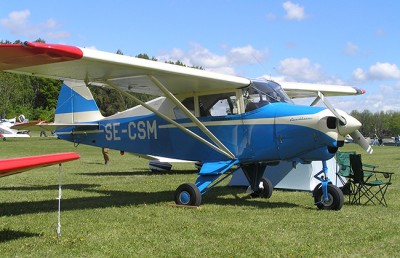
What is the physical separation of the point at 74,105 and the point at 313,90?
6860 millimetres

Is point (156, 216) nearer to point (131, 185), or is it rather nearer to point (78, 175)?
point (131, 185)

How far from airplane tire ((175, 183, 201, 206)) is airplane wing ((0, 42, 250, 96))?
2164 millimetres

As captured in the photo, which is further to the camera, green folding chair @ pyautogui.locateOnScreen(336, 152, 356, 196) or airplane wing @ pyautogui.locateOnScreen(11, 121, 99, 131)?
airplane wing @ pyautogui.locateOnScreen(11, 121, 99, 131)

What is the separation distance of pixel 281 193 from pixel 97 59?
5.96 meters

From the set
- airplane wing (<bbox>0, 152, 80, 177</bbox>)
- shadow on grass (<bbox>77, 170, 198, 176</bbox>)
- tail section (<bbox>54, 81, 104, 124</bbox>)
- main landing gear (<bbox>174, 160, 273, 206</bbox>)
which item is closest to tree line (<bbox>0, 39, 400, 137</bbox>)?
shadow on grass (<bbox>77, 170, 198, 176</bbox>)

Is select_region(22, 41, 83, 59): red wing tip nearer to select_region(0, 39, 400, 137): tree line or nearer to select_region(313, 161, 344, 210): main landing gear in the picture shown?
select_region(313, 161, 344, 210): main landing gear

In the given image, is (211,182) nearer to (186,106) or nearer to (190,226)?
(186,106)

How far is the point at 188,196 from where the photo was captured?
361 inches

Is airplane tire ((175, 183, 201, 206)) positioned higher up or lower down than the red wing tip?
lower down

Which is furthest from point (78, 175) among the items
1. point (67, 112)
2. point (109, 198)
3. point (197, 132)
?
point (197, 132)

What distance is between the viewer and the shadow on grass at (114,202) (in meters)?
8.89

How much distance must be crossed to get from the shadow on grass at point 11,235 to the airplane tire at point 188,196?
3355mm

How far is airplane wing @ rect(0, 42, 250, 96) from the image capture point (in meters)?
6.59

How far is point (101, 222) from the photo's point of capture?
7441 mm
